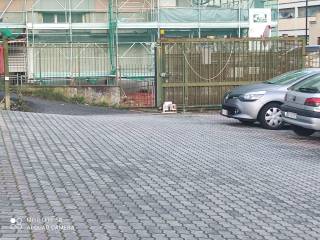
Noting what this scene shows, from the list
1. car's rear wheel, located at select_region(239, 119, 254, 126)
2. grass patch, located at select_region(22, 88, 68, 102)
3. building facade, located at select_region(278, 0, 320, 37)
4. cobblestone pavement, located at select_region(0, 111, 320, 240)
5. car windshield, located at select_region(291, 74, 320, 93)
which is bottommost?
cobblestone pavement, located at select_region(0, 111, 320, 240)

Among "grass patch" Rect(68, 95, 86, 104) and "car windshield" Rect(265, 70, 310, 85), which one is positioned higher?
"car windshield" Rect(265, 70, 310, 85)

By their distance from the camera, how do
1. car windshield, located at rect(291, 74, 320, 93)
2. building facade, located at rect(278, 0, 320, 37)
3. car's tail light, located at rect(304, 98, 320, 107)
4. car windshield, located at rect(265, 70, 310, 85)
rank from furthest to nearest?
building facade, located at rect(278, 0, 320, 37), car windshield, located at rect(265, 70, 310, 85), car windshield, located at rect(291, 74, 320, 93), car's tail light, located at rect(304, 98, 320, 107)

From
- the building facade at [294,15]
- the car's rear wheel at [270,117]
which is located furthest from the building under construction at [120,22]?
the building facade at [294,15]

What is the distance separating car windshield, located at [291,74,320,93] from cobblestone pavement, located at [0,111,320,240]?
40.1 inches

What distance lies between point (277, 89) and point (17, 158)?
7523 mm

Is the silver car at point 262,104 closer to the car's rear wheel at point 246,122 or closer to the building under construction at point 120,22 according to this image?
the car's rear wheel at point 246,122

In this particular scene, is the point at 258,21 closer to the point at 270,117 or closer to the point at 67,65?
the point at 67,65

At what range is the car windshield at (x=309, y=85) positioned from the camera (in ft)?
40.3

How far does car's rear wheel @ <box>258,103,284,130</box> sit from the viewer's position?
14.5 meters

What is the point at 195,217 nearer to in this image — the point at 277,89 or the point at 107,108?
the point at 277,89

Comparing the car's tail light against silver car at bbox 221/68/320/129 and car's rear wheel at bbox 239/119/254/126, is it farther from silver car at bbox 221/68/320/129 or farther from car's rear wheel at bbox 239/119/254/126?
car's rear wheel at bbox 239/119/254/126

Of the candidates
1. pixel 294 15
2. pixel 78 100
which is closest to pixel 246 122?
pixel 78 100

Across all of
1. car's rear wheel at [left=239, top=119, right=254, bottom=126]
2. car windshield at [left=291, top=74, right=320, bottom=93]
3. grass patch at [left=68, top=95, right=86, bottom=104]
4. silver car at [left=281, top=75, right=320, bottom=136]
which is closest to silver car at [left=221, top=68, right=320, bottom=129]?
car's rear wheel at [left=239, top=119, right=254, bottom=126]

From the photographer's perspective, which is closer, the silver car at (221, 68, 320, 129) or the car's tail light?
the car's tail light
